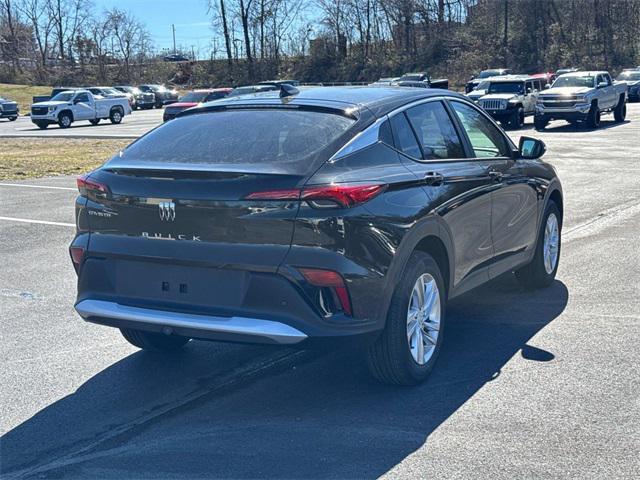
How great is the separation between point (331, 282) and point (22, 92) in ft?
225

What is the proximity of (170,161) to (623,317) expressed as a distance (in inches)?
144

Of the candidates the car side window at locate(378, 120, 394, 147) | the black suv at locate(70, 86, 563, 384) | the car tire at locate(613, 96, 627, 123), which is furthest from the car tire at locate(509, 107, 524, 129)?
the car side window at locate(378, 120, 394, 147)

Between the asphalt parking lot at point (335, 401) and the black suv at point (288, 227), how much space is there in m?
0.38

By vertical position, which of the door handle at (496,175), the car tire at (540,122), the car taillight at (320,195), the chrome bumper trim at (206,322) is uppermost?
the car taillight at (320,195)

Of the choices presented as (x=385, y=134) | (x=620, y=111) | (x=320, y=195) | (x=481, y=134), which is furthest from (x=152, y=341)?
(x=620, y=111)

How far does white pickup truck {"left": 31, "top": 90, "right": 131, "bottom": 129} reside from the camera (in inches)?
1521

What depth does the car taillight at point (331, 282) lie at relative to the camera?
466 centimetres

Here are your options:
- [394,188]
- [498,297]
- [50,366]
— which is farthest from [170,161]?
[498,297]

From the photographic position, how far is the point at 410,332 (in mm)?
5301

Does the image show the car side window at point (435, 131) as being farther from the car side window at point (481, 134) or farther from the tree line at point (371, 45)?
the tree line at point (371, 45)

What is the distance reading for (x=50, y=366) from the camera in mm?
5883

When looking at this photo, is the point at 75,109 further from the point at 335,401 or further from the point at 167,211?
the point at 335,401

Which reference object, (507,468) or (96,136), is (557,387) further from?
(96,136)

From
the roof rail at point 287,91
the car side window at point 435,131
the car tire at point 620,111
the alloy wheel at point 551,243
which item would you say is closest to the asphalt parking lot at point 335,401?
the alloy wheel at point 551,243
